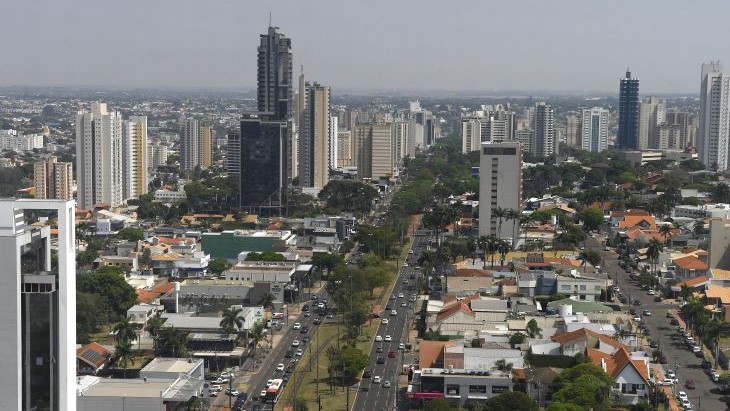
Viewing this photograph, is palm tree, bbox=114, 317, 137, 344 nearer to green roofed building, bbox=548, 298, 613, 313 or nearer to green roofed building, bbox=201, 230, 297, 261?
green roofed building, bbox=548, 298, 613, 313

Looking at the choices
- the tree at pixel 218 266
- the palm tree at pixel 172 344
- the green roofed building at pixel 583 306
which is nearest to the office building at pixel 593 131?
the tree at pixel 218 266

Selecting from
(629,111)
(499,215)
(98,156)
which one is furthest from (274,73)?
(629,111)

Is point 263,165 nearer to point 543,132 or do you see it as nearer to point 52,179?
point 52,179

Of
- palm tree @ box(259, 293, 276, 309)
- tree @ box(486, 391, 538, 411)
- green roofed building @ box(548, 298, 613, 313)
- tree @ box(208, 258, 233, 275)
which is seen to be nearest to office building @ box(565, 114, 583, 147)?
tree @ box(208, 258, 233, 275)

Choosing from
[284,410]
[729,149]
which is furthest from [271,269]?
[729,149]

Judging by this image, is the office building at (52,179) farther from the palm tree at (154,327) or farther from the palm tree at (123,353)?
the palm tree at (123,353)

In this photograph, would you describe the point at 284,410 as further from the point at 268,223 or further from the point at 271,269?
the point at 268,223

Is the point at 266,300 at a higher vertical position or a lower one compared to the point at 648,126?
lower
